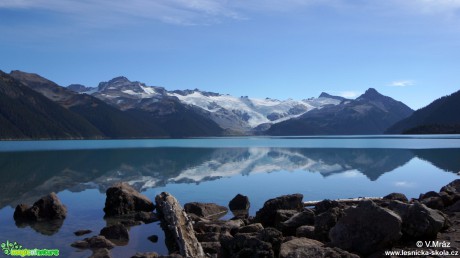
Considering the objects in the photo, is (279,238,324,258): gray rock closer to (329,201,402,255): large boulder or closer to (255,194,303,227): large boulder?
(329,201,402,255): large boulder

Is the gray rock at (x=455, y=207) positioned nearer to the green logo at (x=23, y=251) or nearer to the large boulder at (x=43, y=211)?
the green logo at (x=23, y=251)

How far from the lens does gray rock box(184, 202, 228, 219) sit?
75.7 feet

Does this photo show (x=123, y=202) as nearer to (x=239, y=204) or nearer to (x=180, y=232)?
(x=239, y=204)

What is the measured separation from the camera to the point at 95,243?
16406mm

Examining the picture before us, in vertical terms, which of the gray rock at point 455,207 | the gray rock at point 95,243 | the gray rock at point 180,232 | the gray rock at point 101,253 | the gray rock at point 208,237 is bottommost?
the gray rock at point 95,243

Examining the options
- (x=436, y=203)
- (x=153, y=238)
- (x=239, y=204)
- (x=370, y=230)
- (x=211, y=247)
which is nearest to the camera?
(x=370, y=230)

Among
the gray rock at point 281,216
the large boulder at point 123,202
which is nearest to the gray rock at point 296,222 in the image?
the gray rock at point 281,216

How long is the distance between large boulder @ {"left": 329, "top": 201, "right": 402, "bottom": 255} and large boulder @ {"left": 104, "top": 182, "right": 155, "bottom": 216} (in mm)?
14927

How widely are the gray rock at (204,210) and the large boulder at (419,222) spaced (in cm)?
1144

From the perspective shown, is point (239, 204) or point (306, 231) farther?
point (239, 204)

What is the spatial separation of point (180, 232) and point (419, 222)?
25.9 ft

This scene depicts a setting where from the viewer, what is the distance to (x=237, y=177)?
43.0 meters

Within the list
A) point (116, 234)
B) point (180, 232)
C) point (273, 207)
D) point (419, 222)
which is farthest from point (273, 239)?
point (116, 234)

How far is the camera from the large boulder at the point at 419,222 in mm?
13320
